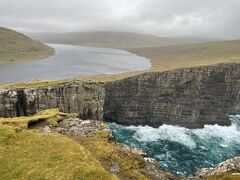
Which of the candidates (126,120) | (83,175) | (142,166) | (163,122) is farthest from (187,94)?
(83,175)

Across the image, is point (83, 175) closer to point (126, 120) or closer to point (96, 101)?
point (96, 101)

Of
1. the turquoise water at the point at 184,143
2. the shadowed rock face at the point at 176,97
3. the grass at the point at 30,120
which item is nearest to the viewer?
the grass at the point at 30,120

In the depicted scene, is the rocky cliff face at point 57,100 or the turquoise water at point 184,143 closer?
the rocky cliff face at point 57,100

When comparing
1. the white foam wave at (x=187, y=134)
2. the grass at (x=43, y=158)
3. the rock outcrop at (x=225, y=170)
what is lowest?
the white foam wave at (x=187, y=134)

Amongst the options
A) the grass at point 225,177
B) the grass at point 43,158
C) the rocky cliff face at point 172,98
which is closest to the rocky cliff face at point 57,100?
the rocky cliff face at point 172,98

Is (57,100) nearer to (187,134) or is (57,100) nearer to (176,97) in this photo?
(187,134)

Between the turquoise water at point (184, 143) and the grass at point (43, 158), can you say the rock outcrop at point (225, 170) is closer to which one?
the grass at point (43, 158)

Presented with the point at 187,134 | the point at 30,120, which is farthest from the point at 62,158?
the point at 187,134
